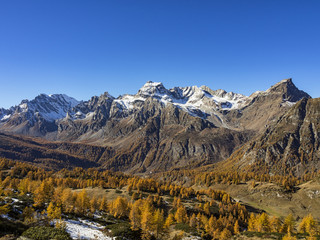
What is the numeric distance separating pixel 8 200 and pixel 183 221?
293ft

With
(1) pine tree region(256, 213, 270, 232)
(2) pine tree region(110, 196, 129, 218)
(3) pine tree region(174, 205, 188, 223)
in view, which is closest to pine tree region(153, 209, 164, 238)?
(2) pine tree region(110, 196, 129, 218)

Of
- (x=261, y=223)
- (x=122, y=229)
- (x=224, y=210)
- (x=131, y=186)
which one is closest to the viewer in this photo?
(x=122, y=229)

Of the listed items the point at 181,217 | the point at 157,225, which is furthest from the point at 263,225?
the point at 157,225

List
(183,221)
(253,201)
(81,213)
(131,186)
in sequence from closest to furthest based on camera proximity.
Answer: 1. (81,213)
2. (183,221)
3. (131,186)
4. (253,201)

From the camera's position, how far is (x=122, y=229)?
6925cm

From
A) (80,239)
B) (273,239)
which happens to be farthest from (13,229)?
(273,239)

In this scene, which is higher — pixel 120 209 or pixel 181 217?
pixel 120 209

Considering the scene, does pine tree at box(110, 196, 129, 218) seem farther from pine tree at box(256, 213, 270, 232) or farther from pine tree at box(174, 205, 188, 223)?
pine tree at box(256, 213, 270, 232)

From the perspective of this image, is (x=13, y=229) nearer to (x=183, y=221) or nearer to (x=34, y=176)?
(x=183, y=221)

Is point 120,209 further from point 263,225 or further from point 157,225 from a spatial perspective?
point 263,225

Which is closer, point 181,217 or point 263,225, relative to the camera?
point 263,225

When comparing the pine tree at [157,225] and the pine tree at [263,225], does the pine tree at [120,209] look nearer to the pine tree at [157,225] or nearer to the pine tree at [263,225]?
the pine tree at [157,225]

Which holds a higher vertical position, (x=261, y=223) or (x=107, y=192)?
(x=261, y=223)

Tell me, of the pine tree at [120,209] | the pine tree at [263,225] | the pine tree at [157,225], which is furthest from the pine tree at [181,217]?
the pine tree at [157,225]
